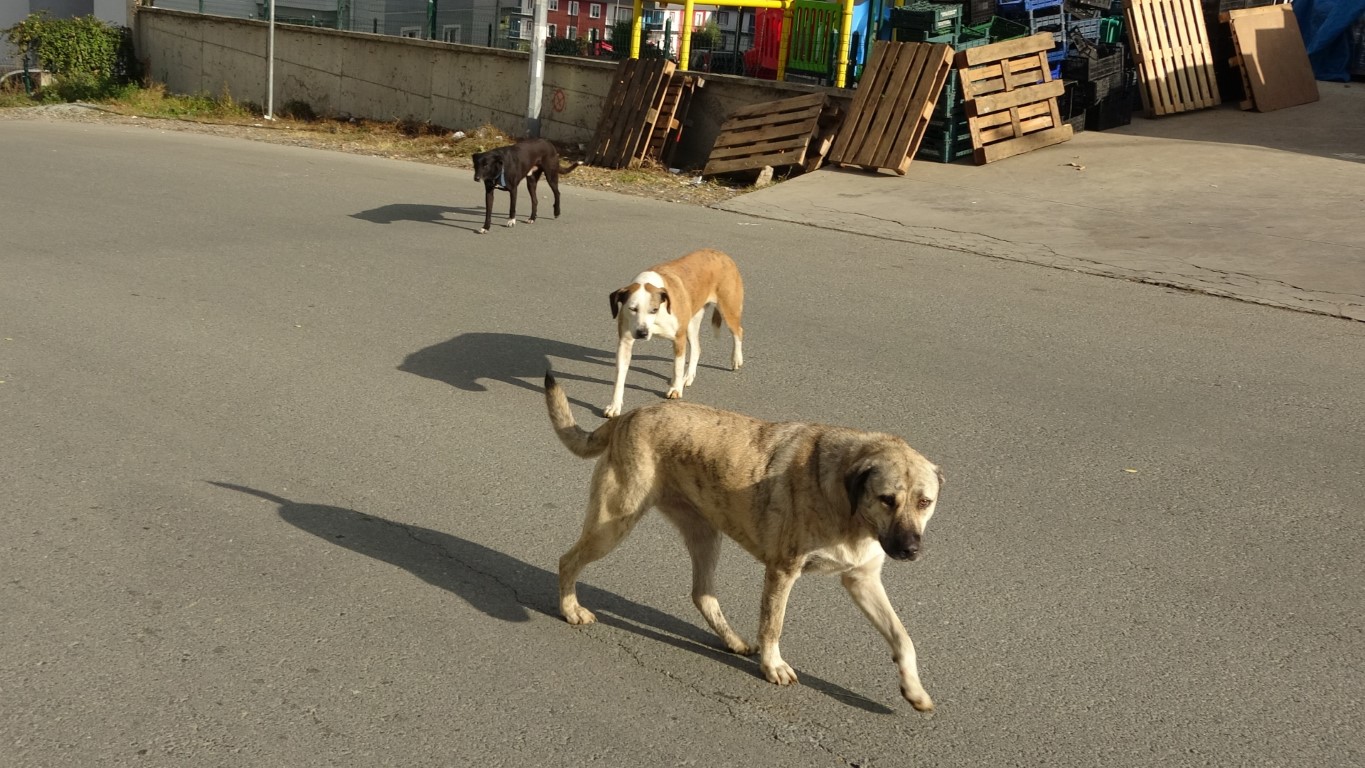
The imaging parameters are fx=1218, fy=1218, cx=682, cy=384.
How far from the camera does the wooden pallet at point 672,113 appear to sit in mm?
18703

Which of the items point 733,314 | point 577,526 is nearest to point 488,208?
point 733,314

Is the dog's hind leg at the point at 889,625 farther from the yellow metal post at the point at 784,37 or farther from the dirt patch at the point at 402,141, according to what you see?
the yellow metal post at the point at 784,37

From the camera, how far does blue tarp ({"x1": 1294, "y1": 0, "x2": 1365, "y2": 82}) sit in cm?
1981

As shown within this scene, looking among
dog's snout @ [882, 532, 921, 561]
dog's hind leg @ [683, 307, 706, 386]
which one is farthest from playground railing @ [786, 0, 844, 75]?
dog's snout @ [882, 532, 921, 561]

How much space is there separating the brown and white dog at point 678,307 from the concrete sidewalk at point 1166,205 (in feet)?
14.3

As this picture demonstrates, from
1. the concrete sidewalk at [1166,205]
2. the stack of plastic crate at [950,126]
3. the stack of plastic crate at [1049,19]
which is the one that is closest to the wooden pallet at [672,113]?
the concrete sidewalk at [1166,205]

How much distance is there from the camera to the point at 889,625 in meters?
4.30

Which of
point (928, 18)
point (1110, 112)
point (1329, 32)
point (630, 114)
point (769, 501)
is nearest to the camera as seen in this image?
point (769, 501)

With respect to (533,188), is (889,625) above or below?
below

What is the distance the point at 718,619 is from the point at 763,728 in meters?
0.67

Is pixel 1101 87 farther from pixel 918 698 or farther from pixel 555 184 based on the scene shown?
pixel 918 698

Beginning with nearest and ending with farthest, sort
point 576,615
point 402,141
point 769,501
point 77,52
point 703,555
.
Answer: point 769,501
point 703,555
point 576,615
point 402,141
point 77,52

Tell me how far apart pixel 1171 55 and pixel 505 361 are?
1387 centimetres

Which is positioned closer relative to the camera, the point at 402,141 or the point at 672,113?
the point at 672,113
